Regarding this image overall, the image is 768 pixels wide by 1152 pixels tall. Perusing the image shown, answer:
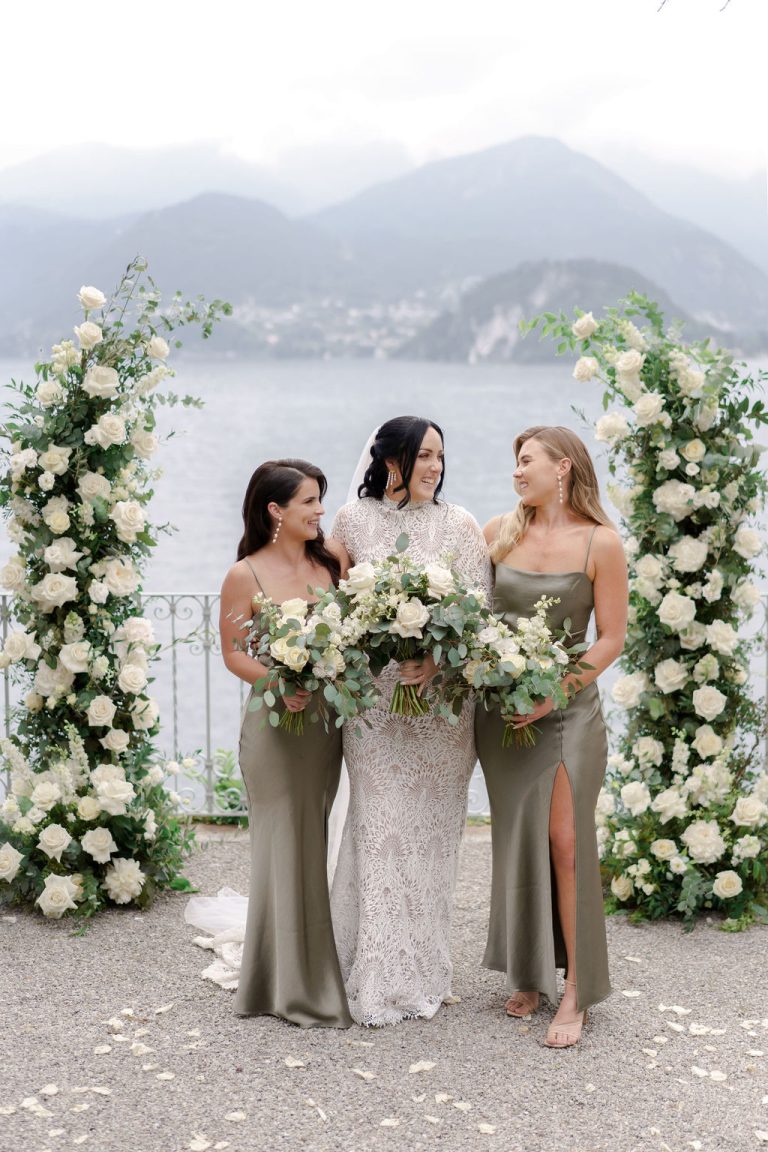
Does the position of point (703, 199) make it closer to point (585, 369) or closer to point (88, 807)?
point (585, 369)

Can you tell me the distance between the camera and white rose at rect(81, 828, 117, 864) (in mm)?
5375

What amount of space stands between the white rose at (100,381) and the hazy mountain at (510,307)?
72.3ft

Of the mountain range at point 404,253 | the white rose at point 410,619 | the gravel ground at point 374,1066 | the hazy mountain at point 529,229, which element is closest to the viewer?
the gravel ground at point 374,1066

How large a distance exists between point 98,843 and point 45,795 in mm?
314

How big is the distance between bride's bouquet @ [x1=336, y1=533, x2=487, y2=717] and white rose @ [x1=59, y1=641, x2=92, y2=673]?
1877 mm

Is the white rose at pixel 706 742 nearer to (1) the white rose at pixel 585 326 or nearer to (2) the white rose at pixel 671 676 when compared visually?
(2) the white rose at pixel 671 676

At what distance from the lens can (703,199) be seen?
156 feet

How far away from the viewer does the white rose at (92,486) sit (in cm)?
523

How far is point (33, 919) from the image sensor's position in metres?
5.38

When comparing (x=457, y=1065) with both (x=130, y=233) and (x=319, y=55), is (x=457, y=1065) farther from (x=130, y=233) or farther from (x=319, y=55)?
(x=319, y=55)

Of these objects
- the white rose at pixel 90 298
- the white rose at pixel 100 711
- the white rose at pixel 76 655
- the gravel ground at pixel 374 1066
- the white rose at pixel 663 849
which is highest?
the white rose at pixel 90 298

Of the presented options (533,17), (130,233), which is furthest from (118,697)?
(533,17)

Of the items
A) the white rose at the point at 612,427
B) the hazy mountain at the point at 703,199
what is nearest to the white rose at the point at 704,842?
the white rose at the point at 612,427

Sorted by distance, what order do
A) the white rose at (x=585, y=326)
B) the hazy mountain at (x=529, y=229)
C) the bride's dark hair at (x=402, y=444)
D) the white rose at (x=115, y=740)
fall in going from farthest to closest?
the hazy mountain at (x=529, y=229), the white rose at (x=115, y=740), the white rose at (x=585, y=326), the bride's dark hair at (x=402, y=444)
